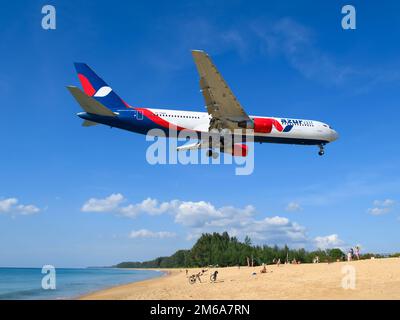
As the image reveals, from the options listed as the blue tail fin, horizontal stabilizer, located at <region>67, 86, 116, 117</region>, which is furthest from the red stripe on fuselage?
the blue tail fin

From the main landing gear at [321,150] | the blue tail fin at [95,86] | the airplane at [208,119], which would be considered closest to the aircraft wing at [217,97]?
the airplane at [208,119]

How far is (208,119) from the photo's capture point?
4347 centimetres

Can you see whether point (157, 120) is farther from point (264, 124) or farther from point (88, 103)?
point (264, 124)

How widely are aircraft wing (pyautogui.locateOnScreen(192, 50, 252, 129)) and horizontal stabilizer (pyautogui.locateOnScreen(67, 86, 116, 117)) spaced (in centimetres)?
939

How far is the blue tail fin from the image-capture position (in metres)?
45.6

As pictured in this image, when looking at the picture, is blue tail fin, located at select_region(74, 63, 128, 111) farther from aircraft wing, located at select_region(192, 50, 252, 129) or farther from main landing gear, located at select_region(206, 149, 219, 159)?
aircraft wing, located at select_region(192, 50, 252, 129)

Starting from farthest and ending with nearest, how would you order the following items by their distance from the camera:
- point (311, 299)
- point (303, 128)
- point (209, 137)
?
point (303, 128), point (209, 137), point (311, 299)

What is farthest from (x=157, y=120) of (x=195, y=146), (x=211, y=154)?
(x=211, y=154)

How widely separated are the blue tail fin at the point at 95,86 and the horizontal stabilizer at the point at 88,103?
5.45 meters

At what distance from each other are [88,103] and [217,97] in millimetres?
11422
